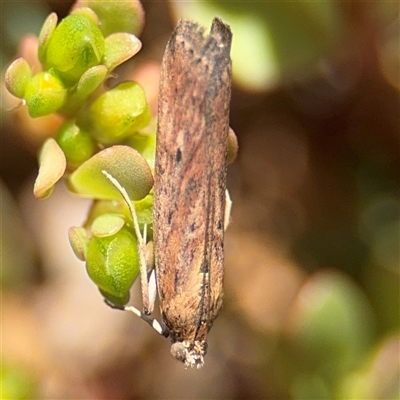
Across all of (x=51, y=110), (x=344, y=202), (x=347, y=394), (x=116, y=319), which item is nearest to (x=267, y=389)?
(x=347, y=394)

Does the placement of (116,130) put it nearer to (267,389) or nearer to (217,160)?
(217,160)

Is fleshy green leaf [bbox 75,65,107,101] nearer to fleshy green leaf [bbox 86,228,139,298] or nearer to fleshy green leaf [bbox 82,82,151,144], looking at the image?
fleshy green leaf [bbox 82,82,151,144]

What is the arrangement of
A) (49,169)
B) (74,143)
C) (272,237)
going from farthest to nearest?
(272,237) → (74,143) → (49,169)

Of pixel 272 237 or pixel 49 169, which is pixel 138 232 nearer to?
pixel 49 169

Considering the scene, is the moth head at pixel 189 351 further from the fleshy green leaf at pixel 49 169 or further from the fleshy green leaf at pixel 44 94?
the fleshy green leaf at pixel 44 94

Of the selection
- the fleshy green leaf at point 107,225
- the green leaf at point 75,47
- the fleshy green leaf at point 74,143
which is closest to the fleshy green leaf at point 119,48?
the green leaf at point 75,47

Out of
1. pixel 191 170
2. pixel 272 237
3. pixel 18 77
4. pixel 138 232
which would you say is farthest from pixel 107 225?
pixel 272 237
